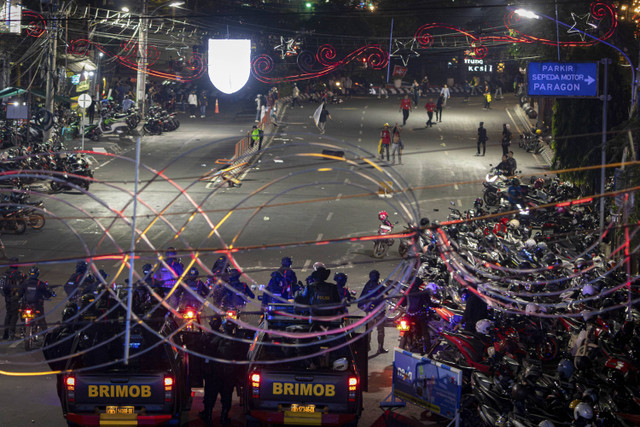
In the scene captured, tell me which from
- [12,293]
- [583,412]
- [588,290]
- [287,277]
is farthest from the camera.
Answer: [287,277]

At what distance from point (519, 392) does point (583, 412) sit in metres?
0.79

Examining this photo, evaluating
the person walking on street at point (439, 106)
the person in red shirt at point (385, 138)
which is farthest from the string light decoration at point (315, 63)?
the person in red shirt at point (385, 138)

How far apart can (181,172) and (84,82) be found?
10281mm

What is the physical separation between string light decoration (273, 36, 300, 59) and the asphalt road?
715 cm

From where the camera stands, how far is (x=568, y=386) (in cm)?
976

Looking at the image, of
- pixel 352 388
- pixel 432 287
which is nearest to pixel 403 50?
pixel 432 287

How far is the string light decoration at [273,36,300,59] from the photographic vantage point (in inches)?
2016

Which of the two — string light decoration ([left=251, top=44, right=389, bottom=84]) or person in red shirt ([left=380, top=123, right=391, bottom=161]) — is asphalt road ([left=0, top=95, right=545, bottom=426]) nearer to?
person in red shirt ([left=380, top=123, right=391, bottom=161])

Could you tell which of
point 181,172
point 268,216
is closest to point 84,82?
point 181,172

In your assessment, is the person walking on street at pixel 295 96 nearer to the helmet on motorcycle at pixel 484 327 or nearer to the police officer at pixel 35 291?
the police officer at pixel 35 291

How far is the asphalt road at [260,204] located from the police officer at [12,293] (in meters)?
0.50

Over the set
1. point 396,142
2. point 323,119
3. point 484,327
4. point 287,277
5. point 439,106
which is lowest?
point 484,327

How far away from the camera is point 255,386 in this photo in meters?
9.78

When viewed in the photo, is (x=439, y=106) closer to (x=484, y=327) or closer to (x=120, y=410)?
(x=484, y=327)
